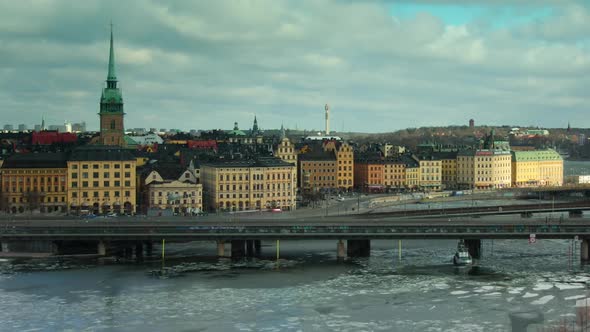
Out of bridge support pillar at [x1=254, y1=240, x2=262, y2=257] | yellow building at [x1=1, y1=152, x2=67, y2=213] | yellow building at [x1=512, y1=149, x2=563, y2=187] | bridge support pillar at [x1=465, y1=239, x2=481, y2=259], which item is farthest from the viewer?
yellow building at [x1=512, y1=149, x2=563, y2=187]

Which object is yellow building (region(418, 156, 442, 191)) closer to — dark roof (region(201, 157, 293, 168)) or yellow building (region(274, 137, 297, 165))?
yellow building (region(274, 137, 297, 165))

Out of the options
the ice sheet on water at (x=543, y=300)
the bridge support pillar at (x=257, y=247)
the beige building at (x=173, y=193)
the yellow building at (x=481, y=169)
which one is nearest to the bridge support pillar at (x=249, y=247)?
the bridge support pillar at (x=257, y=247)

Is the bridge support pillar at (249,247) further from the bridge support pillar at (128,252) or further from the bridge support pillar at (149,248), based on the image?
the bridge support pillar at (128,252)

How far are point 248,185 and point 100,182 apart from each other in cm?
1784

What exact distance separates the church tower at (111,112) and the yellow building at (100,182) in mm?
25123

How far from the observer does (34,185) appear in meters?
107

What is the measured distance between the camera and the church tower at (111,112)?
12912 cm

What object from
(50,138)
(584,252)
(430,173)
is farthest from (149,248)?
(50,138)

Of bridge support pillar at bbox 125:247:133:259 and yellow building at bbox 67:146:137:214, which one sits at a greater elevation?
yellow building at bbox 67:146:137:214

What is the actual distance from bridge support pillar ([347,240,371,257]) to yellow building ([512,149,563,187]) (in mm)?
99477

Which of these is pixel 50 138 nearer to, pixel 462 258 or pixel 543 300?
pixel 462 258

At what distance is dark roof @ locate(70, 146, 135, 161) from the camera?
10394 centimetres

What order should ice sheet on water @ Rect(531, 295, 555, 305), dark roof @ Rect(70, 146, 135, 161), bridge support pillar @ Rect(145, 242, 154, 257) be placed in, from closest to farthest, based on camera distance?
ice sheet on water @ Rect(531, 295, 555, 305)
bridge support pillar @ Rect(145, 242, 154, 257)
dark roof @ Rect(70, 146, 135, 161)

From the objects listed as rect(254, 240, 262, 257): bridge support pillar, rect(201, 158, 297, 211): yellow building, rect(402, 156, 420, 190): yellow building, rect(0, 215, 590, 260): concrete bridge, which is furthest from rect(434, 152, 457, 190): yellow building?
rect(254, 240, 262, 257): bridge support pillar
